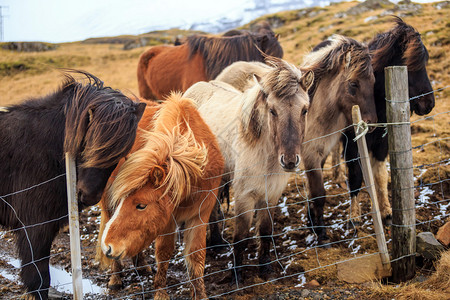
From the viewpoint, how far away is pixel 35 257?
9.86 ft

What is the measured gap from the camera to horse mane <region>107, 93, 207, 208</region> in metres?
2.94

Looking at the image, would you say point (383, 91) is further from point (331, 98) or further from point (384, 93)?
point (331, 98)

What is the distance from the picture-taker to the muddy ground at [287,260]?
3.50m

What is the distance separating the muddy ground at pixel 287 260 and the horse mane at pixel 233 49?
2.81 m

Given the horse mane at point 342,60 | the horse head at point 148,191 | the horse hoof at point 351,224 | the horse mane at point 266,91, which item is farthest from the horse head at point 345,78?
the horse head at point 148,191

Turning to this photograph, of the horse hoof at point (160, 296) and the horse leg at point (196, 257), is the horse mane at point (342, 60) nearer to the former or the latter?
the horse leg at point (196, 257)

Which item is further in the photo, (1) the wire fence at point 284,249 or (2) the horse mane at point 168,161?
(1) the wire fence at point 284,249

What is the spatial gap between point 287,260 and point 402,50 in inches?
119

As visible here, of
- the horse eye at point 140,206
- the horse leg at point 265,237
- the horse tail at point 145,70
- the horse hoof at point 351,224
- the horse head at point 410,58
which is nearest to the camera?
the horse eye at point 140,206

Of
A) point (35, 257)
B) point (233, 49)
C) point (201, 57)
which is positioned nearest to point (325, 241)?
point (35, 257)

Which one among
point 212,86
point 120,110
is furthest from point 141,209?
point 212,86

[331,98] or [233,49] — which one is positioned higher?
[233,49]

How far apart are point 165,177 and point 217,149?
0.81m

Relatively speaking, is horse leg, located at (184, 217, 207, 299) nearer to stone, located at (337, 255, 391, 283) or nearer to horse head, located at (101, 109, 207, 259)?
horse head, located at (101, 109, 207, 259)
